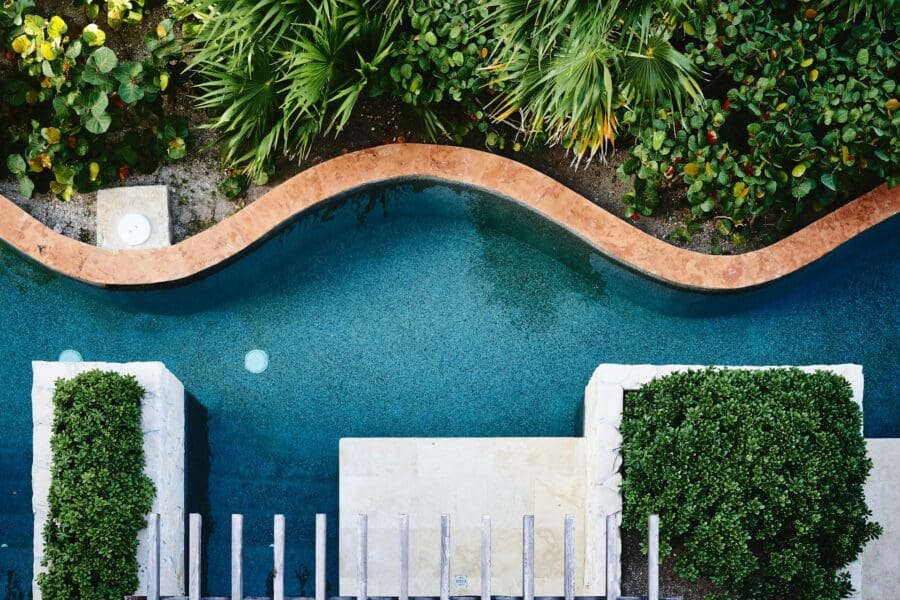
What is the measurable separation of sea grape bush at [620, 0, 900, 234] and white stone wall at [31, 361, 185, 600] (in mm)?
4394

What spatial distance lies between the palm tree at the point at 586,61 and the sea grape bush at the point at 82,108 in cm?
306

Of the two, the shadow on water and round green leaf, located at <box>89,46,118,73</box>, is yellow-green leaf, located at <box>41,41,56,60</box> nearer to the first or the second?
round green leaf, located at <box>89,46,118,73</box>

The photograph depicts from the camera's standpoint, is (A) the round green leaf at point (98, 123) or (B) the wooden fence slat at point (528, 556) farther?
(A) the round green leaf at point (98, 123)

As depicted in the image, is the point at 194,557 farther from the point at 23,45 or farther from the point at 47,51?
the point at 23,45

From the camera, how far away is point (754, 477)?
643cm

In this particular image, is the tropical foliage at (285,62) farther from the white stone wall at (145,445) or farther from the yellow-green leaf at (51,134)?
the white stone wall at (145,445)

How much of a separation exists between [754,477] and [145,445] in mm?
4657

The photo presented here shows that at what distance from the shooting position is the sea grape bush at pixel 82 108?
7.50 m

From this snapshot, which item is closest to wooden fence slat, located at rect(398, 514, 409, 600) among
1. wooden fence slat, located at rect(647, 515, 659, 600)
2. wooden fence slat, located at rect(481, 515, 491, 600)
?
wooden fence slat, located at rect(481, 515, 491, 600)

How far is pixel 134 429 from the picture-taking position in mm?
6793

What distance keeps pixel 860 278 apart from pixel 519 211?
3197mm

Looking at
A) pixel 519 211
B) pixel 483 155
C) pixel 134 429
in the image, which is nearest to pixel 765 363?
pixel 519 211

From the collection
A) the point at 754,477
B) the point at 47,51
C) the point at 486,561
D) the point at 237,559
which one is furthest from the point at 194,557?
the point at 47,51

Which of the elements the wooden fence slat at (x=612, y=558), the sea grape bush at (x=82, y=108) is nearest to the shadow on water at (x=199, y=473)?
the sea grape bush at (x=82, y=108)
